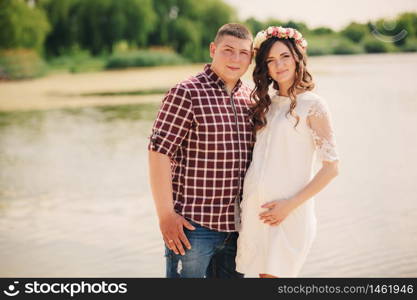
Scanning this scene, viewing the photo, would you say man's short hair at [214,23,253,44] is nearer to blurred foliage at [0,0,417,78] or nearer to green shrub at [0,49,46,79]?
blurred foliage at [0,0,417,78]

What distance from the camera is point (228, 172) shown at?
7.06 ft

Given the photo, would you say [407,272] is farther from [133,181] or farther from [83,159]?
[83,159]

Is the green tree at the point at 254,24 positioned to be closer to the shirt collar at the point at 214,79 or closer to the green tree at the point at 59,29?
the green tree at the point at 59,29

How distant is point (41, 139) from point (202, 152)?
27.0 ft

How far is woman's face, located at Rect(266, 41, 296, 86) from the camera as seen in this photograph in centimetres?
223

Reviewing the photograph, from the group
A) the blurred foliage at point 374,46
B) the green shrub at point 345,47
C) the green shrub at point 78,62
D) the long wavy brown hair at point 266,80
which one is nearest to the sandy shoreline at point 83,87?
the green shrub at point 78,62

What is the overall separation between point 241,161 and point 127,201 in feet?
12.2

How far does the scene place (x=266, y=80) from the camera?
2.30 meters

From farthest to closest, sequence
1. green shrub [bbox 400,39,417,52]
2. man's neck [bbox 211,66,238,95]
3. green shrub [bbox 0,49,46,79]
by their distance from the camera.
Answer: green shrub [bbox 0,49,46,79]
green shrub [bbox 400,39,417,52]
man's neck [bbox 211,66,238,95]

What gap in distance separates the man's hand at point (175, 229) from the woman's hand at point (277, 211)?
0.28 m

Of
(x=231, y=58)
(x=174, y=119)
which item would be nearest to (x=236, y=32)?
(x=231, y=58)

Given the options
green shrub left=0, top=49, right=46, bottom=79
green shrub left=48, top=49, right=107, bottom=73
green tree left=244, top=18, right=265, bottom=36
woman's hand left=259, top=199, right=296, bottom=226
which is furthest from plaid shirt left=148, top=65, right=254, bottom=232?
green shrub left=48, top=49, right=107, bottom=73

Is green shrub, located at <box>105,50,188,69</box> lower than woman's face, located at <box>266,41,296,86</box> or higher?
lower

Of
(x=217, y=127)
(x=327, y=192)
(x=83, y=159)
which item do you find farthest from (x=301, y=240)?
(x=83, y=159)
